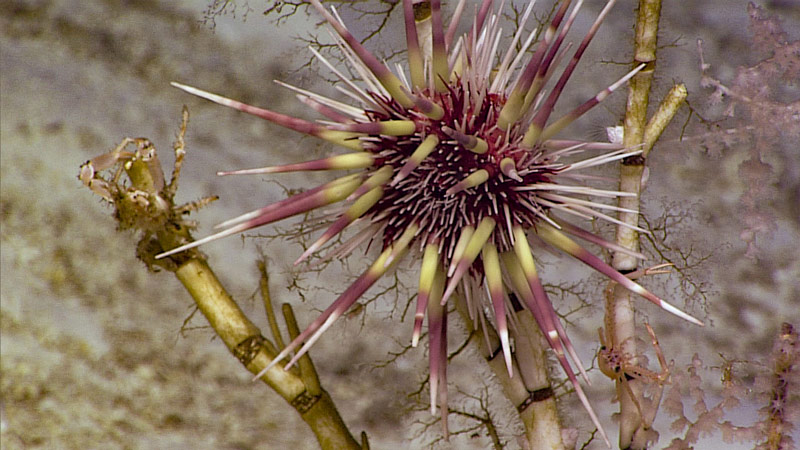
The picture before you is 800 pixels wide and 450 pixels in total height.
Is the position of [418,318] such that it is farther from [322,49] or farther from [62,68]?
[62,68]

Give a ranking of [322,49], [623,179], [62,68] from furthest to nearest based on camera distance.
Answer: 1. [62,68]
2. [322,49]
3. [623,179]

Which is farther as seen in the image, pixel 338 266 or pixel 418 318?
pixel 338 266

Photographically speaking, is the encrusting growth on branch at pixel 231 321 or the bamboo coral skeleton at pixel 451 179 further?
the encrusting growth on branch at pixel 231 321

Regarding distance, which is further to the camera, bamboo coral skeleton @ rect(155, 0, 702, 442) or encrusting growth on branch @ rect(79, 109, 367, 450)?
encrusting growth on branch @ rect(79, 109, 367, 450)

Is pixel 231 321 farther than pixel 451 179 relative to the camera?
Yes

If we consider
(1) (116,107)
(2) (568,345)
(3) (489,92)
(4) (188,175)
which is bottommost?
(2) (568,345)

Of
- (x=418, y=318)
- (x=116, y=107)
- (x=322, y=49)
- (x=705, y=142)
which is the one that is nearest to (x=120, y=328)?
(x=116, y=107)

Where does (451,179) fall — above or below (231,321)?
below

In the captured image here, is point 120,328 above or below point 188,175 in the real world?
below
